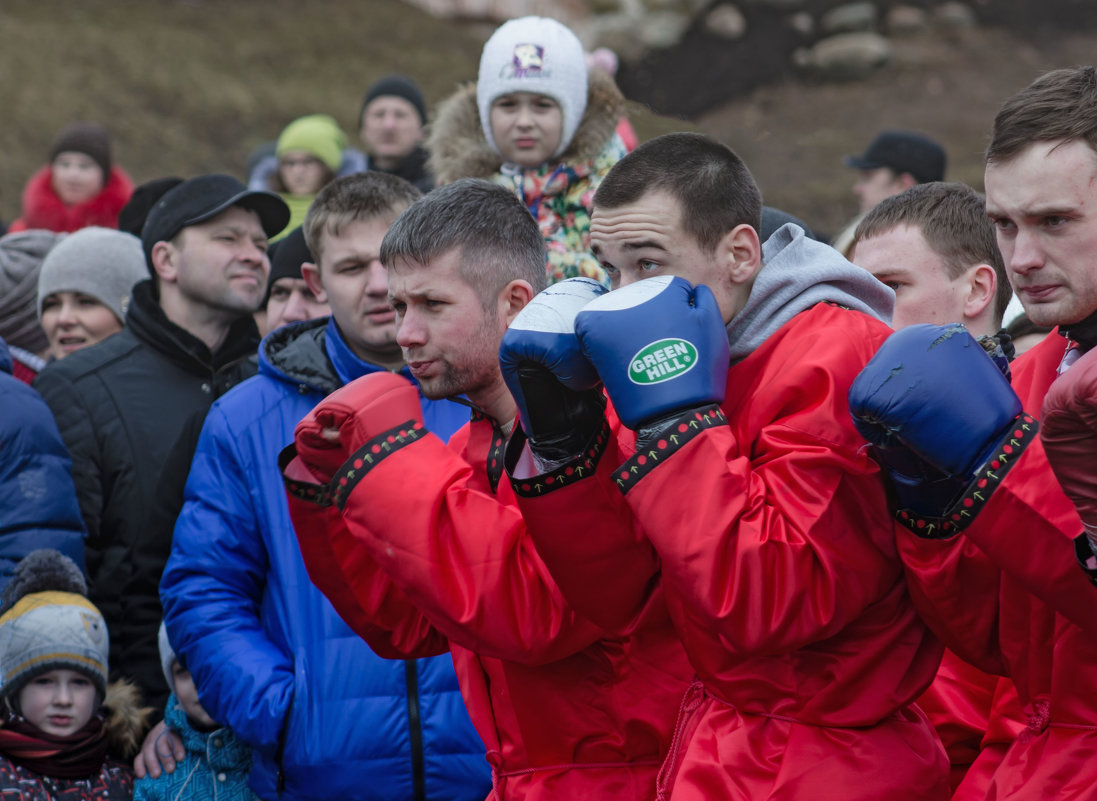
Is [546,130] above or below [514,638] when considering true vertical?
above

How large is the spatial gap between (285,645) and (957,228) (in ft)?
7.20

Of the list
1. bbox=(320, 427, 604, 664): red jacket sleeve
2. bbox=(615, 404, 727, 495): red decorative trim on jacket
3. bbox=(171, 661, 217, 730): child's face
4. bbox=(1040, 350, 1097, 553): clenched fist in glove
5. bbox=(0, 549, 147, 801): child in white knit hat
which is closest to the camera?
bbox=(1040, 350, 1097, 553): clenched fist in glove

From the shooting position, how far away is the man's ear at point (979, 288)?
3258 millimetres

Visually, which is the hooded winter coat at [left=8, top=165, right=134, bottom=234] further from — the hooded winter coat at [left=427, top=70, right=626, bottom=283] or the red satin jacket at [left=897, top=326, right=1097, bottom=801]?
the red satin jacket at [left=897, top=326, right=1097, bottom=801]

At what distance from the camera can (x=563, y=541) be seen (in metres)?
2.33

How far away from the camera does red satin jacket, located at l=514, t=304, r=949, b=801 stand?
2.14 meters

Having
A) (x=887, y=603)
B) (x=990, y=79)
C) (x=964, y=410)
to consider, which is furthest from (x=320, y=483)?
(x=990, y=79)

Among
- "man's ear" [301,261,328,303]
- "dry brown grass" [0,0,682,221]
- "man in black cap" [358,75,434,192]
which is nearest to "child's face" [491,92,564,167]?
"man's ear" [301,261,328,303]

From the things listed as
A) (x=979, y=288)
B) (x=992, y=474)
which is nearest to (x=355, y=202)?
(x=979, y=288)

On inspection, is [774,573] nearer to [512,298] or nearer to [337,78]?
[512,298]

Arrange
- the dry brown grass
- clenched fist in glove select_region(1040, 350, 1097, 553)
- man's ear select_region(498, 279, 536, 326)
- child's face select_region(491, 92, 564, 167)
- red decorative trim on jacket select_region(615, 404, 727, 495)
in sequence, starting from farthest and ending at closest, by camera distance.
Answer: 1. the dry brown grass
2. child's face select_region(491, 92, 564, 167)
3. man's ear select_region(498, 279, 536, 326)
4. red decorative trim on jacket select_region(615, 404, 727, 495)
5. clenched fist in glove select_region(1040, 350, 1097, 553)

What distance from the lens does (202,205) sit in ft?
16.1

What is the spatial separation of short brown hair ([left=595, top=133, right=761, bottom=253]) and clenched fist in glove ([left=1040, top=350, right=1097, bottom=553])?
82 cm

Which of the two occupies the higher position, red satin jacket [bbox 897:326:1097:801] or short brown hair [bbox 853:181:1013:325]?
short brown hair [bbox 853:181:1013:325]
